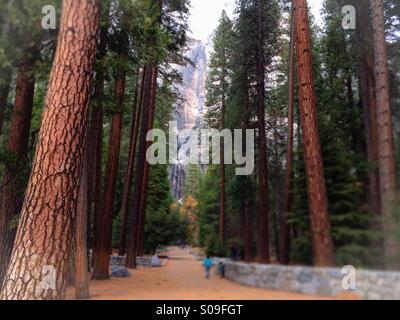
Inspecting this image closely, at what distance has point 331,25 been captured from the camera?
5.69 metres

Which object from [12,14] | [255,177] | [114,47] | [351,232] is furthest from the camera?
[114,47]

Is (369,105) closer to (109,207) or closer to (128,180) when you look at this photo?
(128,180)

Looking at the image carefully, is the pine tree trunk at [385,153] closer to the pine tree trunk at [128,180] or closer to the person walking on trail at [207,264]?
the person walking on trail at [207,264]

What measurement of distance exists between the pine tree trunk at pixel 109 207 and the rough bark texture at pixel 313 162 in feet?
19.3

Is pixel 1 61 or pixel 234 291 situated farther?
pixel 1 61

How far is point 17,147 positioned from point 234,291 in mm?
6517

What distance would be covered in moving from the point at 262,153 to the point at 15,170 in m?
5.91

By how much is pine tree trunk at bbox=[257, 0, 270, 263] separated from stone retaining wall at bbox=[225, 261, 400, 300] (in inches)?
7.7

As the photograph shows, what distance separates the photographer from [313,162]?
421cm

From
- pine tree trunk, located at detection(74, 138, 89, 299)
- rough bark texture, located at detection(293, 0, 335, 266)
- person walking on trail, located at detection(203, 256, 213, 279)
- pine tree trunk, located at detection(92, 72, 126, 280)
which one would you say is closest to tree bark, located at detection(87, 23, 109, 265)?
pine tree trunk, located at detection(92, 72, 126, 280)
